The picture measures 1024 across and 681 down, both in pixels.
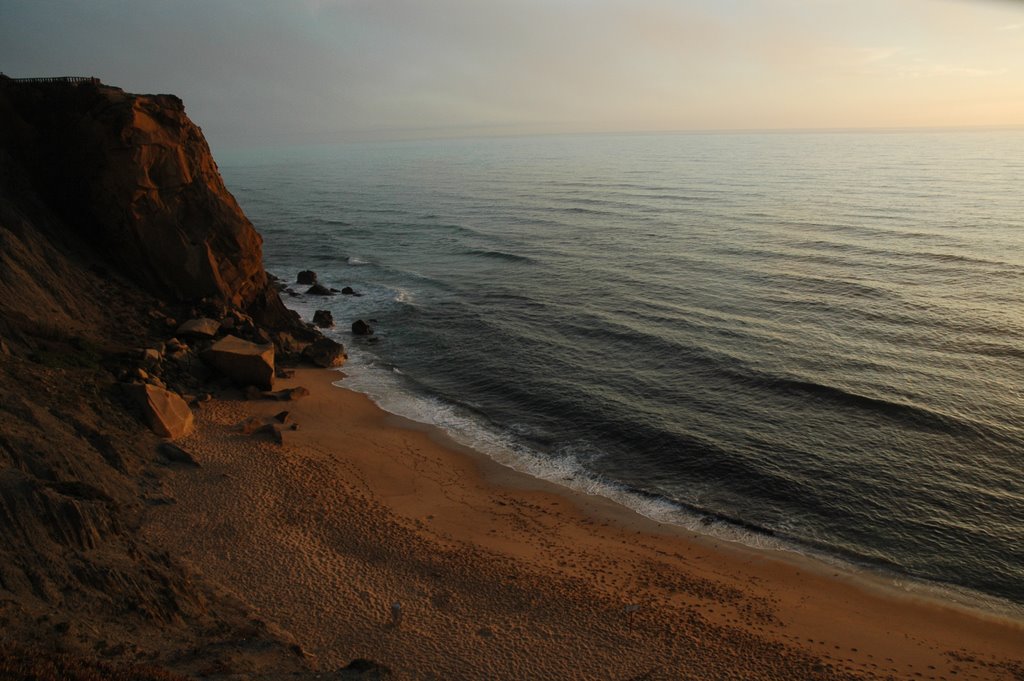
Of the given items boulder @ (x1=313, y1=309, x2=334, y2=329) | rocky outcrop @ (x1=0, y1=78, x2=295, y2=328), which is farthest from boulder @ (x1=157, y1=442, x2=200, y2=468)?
boulder @ (x1=313, y1=309, x2=334, y2=329)

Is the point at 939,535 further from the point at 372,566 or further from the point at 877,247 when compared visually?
the point at 877,247

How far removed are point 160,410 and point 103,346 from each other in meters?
5.41

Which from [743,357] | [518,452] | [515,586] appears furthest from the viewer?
[743,357]

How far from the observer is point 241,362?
95.0 ft

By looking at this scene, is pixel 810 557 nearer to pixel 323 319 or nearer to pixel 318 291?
pixel 323 319

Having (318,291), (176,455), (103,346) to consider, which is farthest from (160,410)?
(318,291)

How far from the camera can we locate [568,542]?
20.8 metres

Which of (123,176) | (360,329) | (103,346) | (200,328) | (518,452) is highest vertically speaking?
(123,176)

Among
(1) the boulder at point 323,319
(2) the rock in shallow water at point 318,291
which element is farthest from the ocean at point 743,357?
(2) the rock in shallow water at point 318,291

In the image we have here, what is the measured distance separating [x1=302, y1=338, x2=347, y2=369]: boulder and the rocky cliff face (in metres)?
5.24

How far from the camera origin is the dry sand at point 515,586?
15.3 meters

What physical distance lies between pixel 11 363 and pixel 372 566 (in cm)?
1362

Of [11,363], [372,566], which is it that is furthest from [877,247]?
[11,363]

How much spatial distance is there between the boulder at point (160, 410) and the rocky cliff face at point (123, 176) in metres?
10.5
